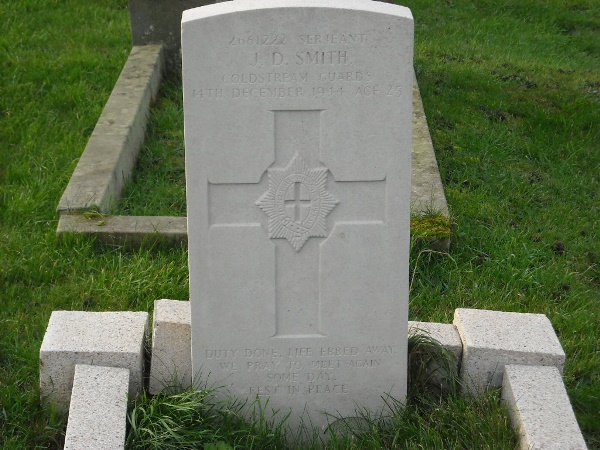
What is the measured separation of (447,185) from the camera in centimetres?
567

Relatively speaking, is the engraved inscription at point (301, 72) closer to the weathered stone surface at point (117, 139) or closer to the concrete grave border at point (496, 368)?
the concrete grave border at point (496, 368)

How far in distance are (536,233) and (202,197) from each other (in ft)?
7.89

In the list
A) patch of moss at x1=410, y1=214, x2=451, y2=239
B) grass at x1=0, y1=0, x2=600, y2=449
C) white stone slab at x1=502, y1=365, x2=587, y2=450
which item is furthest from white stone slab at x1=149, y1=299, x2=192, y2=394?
patch of moss at x1=410, y1=214, x2=451, y2=239

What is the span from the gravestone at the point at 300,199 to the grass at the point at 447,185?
0.36 m

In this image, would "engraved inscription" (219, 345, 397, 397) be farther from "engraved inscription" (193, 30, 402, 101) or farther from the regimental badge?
"engraved inscription" (193, 30, 402, 101)

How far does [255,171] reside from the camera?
131 inches

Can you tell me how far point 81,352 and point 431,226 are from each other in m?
1.94

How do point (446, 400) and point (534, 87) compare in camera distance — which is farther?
point (534, 87)

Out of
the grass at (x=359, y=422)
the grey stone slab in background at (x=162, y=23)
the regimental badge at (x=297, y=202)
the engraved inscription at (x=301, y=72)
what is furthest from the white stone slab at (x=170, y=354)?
the grey stone slab in background at (x=162, y=23)

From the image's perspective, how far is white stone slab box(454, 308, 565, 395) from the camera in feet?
11.8

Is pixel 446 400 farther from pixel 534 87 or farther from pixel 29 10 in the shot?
pixel 29 10

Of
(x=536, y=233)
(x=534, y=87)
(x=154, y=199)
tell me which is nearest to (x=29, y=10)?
(x=154, y=199)

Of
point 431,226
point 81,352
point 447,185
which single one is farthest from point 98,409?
point 447,185

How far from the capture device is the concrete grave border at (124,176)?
4.82 metres
